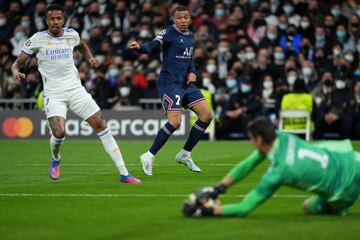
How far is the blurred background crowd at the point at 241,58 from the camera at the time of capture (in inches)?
1006

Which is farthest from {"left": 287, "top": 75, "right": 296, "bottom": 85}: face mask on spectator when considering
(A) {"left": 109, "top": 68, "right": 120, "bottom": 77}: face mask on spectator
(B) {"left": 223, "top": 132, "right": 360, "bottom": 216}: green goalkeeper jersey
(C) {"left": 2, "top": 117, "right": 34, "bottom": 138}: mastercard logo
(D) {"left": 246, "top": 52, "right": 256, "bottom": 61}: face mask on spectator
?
(B) {"left": 223, "top": 132, "right": 360, "bottom": 216}: green goalkeeper jersey

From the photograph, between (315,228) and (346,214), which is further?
(346,214)

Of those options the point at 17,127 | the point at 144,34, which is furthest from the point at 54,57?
the point at 144,34

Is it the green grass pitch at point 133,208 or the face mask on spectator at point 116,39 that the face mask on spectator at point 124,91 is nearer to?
the face mask on spectator at point 116,39

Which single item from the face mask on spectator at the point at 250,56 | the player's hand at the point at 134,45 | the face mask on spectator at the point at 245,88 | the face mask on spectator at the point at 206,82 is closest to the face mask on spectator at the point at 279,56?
the face mask on spectator at the point at 250,56

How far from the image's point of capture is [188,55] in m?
15.4

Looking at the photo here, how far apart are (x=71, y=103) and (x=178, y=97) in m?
2.14

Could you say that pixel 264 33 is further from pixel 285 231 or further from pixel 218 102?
pixel 285 231

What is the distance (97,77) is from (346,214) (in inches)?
729

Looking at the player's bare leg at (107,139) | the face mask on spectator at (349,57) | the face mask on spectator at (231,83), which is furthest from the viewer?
the face mask on spectator at (231,83)

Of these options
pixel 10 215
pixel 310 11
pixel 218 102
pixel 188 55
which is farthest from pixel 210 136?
pixel 10 215

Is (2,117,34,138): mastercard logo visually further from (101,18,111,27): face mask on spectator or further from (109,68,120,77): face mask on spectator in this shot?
(101,18,111,27): face mask on spectator

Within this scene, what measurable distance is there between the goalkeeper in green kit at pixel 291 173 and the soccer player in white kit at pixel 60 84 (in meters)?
4.25

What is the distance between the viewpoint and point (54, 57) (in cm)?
1355
